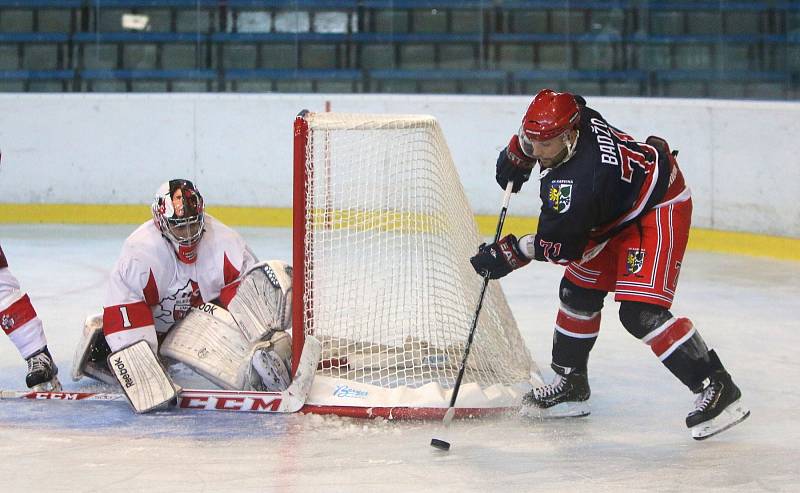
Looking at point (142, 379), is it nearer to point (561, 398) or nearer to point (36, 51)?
point (561, 398)

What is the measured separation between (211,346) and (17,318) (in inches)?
24.6

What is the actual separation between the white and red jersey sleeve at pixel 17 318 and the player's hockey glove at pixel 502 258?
1450 millimetres

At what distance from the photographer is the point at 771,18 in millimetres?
7176

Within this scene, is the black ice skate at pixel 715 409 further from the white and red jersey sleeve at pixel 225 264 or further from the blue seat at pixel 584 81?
the blue seat at pixel 584 81

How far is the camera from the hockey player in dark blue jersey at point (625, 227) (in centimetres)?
300

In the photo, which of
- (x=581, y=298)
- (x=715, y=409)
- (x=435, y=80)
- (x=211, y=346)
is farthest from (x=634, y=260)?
(x=435, y=80)

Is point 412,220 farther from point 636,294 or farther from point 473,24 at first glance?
point 473,24

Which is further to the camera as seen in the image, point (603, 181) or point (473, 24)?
point (473, 24)

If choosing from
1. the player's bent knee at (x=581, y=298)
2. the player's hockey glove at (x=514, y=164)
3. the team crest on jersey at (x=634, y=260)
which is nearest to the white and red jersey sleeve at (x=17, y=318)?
the player's hockey glove at (x=514, y=164)

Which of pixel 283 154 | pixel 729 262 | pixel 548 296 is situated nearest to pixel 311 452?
pixel 548 296

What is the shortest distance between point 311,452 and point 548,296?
2581 millimetres

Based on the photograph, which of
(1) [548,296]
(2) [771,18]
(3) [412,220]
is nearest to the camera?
(3) [412,220]

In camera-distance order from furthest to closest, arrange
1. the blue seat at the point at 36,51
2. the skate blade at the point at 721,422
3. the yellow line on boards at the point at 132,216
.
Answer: the blue seat at the point at 36,51, the yellow line on boards at the point at 132,216, the skate blade at the point at 721,422

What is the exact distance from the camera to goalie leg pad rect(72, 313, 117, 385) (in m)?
3.65
